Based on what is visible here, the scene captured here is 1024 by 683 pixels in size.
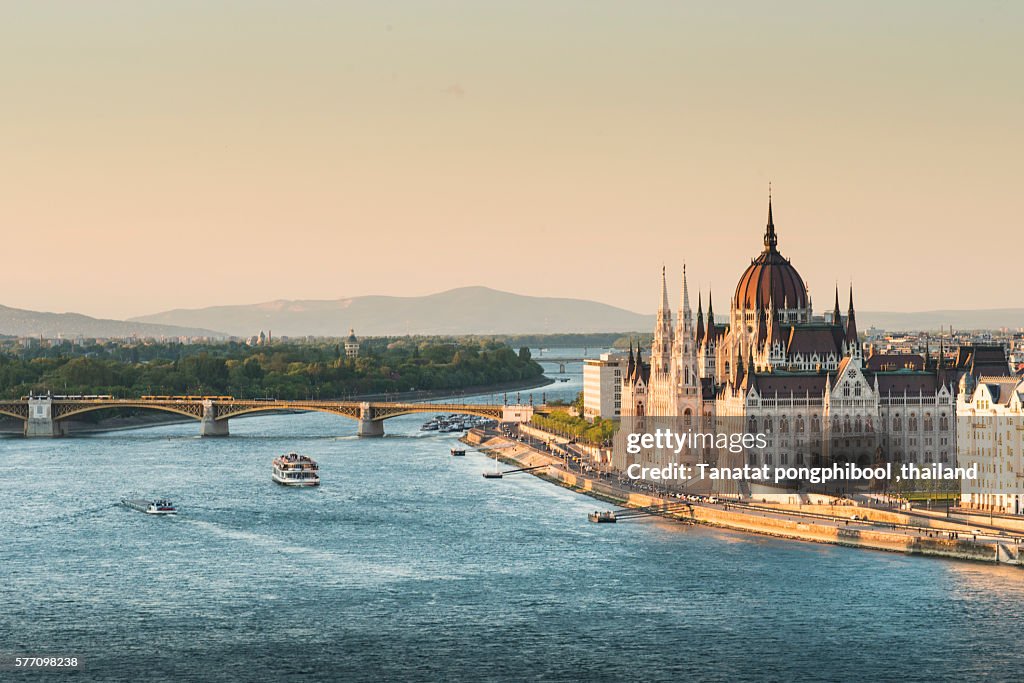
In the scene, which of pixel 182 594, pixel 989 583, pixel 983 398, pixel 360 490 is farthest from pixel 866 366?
pixel 182 594

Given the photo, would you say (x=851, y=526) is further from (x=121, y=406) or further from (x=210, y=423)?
(x=121, y=406)

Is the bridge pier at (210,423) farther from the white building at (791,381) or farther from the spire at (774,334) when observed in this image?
the spire at (774,334)

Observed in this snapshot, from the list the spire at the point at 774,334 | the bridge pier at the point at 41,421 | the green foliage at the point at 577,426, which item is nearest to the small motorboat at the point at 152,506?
the green foliage at the point at 577,426

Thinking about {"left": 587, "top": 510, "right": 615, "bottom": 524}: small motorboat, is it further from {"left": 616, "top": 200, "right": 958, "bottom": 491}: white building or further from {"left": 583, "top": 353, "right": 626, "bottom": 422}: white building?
{"left": 583, "top": 353, "right": 626, "bottom": 422}: white building

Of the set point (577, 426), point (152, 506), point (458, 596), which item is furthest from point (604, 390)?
point (458, 596)

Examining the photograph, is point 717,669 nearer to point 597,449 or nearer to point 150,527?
point 150,527
